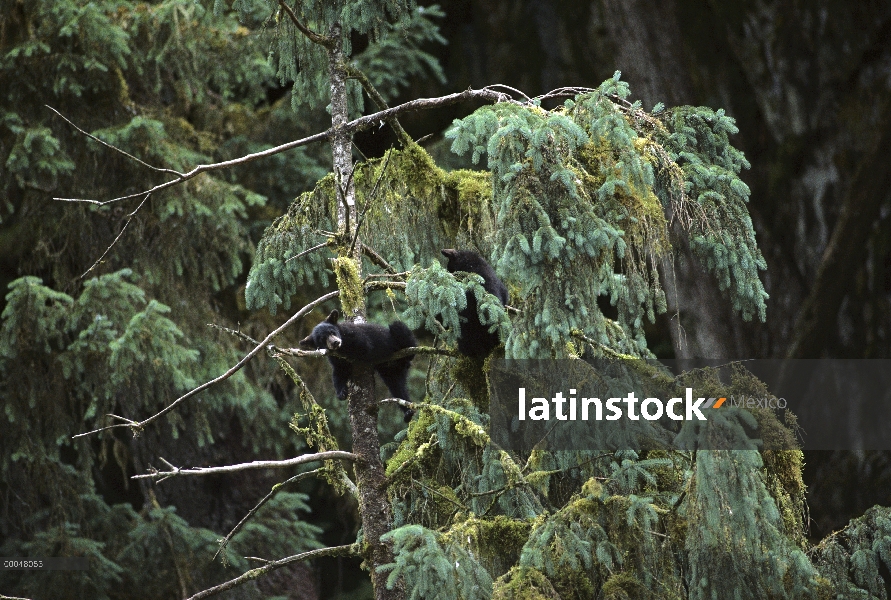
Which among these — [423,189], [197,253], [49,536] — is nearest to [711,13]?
[197,253]

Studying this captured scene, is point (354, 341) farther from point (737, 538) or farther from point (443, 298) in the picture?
point (737, 538)

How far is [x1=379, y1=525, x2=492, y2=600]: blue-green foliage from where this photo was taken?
2836mm

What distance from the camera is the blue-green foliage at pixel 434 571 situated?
284cm

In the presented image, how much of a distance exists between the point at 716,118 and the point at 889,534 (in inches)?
71.5

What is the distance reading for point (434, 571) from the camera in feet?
9.37

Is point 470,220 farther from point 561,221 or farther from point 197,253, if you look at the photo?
point 197,253

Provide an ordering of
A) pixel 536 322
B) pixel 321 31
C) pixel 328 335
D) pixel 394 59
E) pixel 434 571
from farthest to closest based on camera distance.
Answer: pixel 394 59
pixel 321 31
pixel 328 335
pixel 536 322
pixel 434 571

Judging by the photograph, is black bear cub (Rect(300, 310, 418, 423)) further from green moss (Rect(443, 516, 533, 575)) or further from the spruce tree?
green moss (Rect(443, 516, 533, 575))

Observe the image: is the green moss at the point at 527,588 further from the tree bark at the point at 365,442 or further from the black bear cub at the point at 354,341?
the black bear cub at the point at 354,341

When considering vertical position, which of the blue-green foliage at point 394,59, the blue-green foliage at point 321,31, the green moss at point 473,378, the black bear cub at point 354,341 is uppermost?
the blue-green foliage at point 394,59

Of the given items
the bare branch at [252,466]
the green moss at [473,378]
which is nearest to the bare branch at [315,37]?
the green moss at [473,378]

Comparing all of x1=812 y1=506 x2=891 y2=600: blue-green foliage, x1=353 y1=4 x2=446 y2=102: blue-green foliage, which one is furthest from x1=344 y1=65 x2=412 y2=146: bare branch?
x1=353 y1=4 x2=446 y2=102: blue-green foliage

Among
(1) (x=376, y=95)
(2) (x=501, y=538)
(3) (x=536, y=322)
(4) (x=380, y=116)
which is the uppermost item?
(1) (x=376, y=95)

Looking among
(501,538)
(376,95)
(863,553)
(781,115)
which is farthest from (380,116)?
(781,115)
